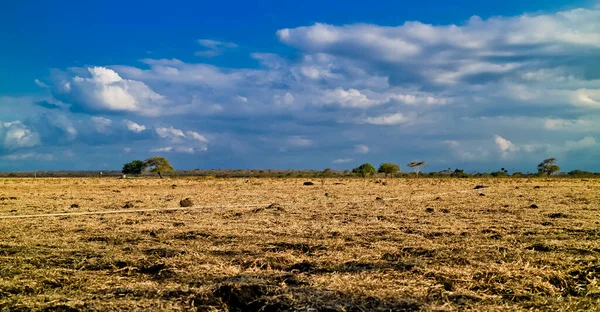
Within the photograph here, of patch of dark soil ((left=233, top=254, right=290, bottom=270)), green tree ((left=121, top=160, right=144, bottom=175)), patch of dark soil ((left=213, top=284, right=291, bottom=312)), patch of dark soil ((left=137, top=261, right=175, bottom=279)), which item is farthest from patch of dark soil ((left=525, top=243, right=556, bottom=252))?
green tree ((left=121, top=160, right=144, bottom=175))

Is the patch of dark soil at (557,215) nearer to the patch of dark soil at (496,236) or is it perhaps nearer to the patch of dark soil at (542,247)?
the patch of dark soil at (496,236)

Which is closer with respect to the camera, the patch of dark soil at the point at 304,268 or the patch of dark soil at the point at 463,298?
the patch of dark soil at the point at 463,298

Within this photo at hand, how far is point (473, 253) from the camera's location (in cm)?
826

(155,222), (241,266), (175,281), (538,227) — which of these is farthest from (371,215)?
(175,281)

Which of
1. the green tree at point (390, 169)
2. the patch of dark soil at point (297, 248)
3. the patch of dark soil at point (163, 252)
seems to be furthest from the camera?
the green tree at point (390, 169)

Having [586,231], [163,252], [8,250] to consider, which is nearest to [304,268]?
[163,252]

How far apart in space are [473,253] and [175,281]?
5.43 m

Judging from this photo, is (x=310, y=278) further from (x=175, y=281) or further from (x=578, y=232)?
(x=578, y=232)

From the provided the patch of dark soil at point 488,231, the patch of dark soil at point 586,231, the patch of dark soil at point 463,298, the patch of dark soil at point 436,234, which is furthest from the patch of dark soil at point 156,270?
the patch of dark soil at point 586,231

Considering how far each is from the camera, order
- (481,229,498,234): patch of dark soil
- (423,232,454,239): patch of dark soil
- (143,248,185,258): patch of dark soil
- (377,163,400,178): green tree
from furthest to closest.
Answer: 1. (377,163,400,178): green tree
2. (481,229,498,234): patch of dark soil
3. (423,232,454,239): patch of dark soil
4. (143,248,185,258): patch of dark soil

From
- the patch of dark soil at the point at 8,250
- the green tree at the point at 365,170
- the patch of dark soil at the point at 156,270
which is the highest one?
the green tree at the point at 365,170

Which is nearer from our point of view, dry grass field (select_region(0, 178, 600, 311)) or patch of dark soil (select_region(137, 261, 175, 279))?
dry grass field (select_region(0, 178, 600, 311))

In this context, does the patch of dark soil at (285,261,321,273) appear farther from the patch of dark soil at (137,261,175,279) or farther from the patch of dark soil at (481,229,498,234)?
the patch of dark soil at (481,229,498,234)

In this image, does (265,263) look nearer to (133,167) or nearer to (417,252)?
(417,252)
